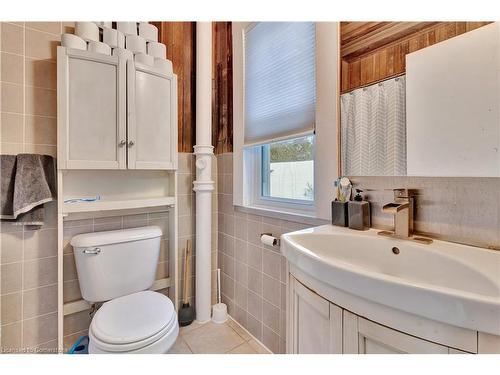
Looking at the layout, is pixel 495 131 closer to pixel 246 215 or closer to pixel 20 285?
pixel 246 215

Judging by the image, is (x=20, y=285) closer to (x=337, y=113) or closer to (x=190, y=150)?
(x=190, y=150)

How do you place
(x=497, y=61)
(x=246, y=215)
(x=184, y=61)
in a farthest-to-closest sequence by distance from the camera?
(x=184, y=61) → (x=246, y=215) → (x=497, y=61)

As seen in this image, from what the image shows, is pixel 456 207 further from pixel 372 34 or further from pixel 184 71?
pixel 184 71

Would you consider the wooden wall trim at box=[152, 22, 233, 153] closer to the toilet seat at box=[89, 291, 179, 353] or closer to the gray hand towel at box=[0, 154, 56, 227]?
the gray hand towel at box=[0, 154, 56, 227]

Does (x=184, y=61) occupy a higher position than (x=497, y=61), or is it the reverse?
(x=184, y=61)

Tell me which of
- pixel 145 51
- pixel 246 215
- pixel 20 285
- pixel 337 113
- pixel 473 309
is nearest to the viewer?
pixel 473 309

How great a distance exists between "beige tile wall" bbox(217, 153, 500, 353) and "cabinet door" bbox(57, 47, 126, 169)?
75 centimetres

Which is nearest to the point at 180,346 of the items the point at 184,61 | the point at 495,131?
the point at 495,131

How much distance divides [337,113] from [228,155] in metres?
0.89

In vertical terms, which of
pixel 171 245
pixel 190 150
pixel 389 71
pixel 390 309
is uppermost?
pixel 389 71

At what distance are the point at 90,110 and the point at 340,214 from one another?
1.34 metres

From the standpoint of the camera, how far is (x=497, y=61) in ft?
2.23

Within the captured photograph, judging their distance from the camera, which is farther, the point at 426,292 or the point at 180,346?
the point at 180,346

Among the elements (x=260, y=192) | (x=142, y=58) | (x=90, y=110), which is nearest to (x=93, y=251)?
(x=90, y=110)
